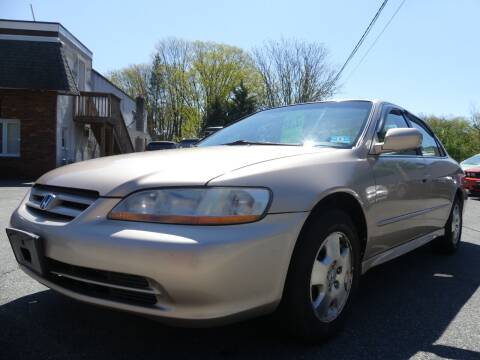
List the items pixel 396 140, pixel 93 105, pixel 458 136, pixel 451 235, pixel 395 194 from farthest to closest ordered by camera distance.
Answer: pixel 458 136 → pixel 93 105 → pixel 451 235 → pixel 395 194 → pixel 396 140

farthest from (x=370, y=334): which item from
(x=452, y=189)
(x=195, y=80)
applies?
(x=195, y=80)

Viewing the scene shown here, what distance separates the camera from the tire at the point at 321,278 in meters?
2.32

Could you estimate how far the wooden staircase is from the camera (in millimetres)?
18078

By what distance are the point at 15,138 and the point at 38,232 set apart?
16.0m

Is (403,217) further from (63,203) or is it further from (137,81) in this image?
(137,81)

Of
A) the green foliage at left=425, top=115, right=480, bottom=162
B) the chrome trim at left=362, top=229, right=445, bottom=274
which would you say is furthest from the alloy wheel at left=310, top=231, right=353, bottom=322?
the green foliage at left=425, top=115, right=480, bottom=162

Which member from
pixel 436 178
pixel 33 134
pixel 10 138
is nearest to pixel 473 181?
pixel 436 178

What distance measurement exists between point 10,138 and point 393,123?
1599 centimetres

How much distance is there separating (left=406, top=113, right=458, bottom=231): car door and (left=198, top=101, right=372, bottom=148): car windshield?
3.11ft

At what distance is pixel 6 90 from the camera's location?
1588 centimetres

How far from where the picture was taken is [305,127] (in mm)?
3420

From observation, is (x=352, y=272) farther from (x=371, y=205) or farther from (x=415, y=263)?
(x=415, y=263)

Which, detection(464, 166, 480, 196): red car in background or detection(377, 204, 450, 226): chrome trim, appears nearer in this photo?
detection(377, 204, 450, 226): chrome trim

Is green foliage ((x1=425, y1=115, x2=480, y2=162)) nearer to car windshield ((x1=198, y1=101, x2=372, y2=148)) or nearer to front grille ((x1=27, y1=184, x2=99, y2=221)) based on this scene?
car windshield ((x1=198, y1=101, x2=372, y2=148))
